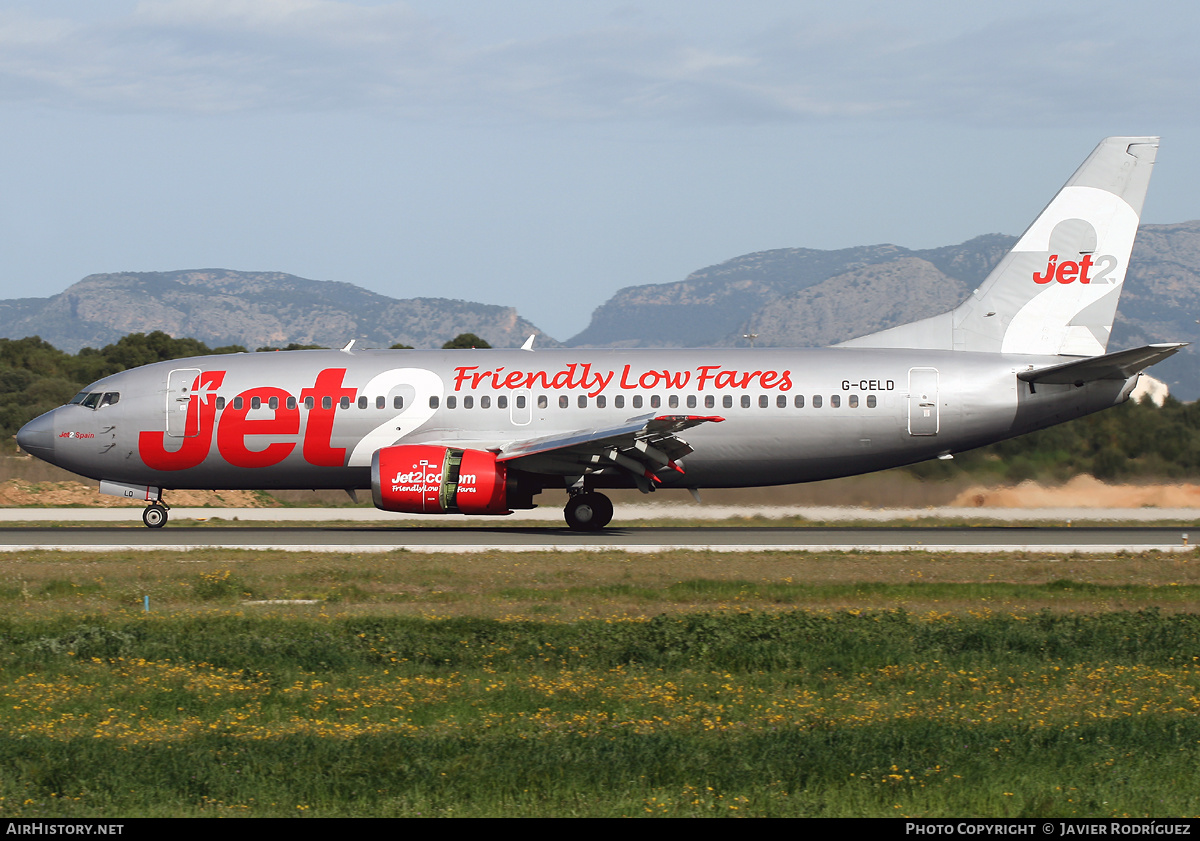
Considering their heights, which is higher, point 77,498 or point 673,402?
point 673,402

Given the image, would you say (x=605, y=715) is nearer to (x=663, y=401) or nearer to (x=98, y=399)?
(x=663, y=401)

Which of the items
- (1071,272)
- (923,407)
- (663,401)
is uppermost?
(1071,272)

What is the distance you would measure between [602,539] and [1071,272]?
1360 cm

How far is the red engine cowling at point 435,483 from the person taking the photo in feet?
85.0

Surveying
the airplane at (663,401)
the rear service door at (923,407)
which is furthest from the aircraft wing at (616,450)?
the rear service door at (923,407)

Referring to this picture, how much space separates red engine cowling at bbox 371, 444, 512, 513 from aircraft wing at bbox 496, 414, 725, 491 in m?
0.64

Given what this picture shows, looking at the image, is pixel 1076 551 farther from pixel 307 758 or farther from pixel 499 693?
pixel 307 758

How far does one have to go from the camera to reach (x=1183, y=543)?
80.2 ft

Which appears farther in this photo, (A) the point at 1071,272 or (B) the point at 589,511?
(A) the point at 1071,272

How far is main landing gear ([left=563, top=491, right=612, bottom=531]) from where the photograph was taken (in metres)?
28.1

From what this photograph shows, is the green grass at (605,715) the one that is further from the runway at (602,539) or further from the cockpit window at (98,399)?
the cockpit window at (98,399)

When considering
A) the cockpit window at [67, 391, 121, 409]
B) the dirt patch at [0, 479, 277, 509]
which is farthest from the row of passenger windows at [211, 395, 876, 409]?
the dirt patch at [0, 479, 277, 509]

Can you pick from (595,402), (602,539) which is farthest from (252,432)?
(602,539)

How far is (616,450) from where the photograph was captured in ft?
87.1
